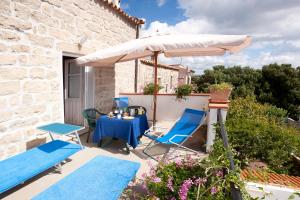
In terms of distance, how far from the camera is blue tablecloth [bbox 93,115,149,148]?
167 inches

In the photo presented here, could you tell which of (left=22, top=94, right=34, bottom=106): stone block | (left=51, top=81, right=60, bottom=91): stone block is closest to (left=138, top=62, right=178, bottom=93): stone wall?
(left=51, top=81, right=60, bottom=91): stone block

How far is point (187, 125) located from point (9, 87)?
348cm

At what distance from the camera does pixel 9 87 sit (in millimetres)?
3457

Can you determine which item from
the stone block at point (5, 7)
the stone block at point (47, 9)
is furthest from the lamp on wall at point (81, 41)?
the stone block at point (5, 7)

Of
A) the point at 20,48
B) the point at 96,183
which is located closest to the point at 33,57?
the point at 20,48

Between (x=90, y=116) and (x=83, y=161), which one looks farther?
(x=90, y=116)

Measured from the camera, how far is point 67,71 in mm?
5820

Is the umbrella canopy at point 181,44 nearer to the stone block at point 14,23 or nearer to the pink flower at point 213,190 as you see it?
the stone block at point 14,23

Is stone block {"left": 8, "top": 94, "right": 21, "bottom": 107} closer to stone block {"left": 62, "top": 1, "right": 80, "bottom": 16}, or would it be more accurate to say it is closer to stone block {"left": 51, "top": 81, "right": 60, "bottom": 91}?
stone block {"left": 51, "top": 81, "right": 60, "bottom": 91}

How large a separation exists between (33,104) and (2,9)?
1704 millimetres

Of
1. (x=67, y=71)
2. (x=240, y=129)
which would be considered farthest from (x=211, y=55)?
(x=67, y=71)

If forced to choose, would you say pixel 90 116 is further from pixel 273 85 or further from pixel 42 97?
pixel 273 85

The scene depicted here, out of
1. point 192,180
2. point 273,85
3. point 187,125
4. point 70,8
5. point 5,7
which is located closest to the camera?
point 192,180

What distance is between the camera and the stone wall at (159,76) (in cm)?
939
